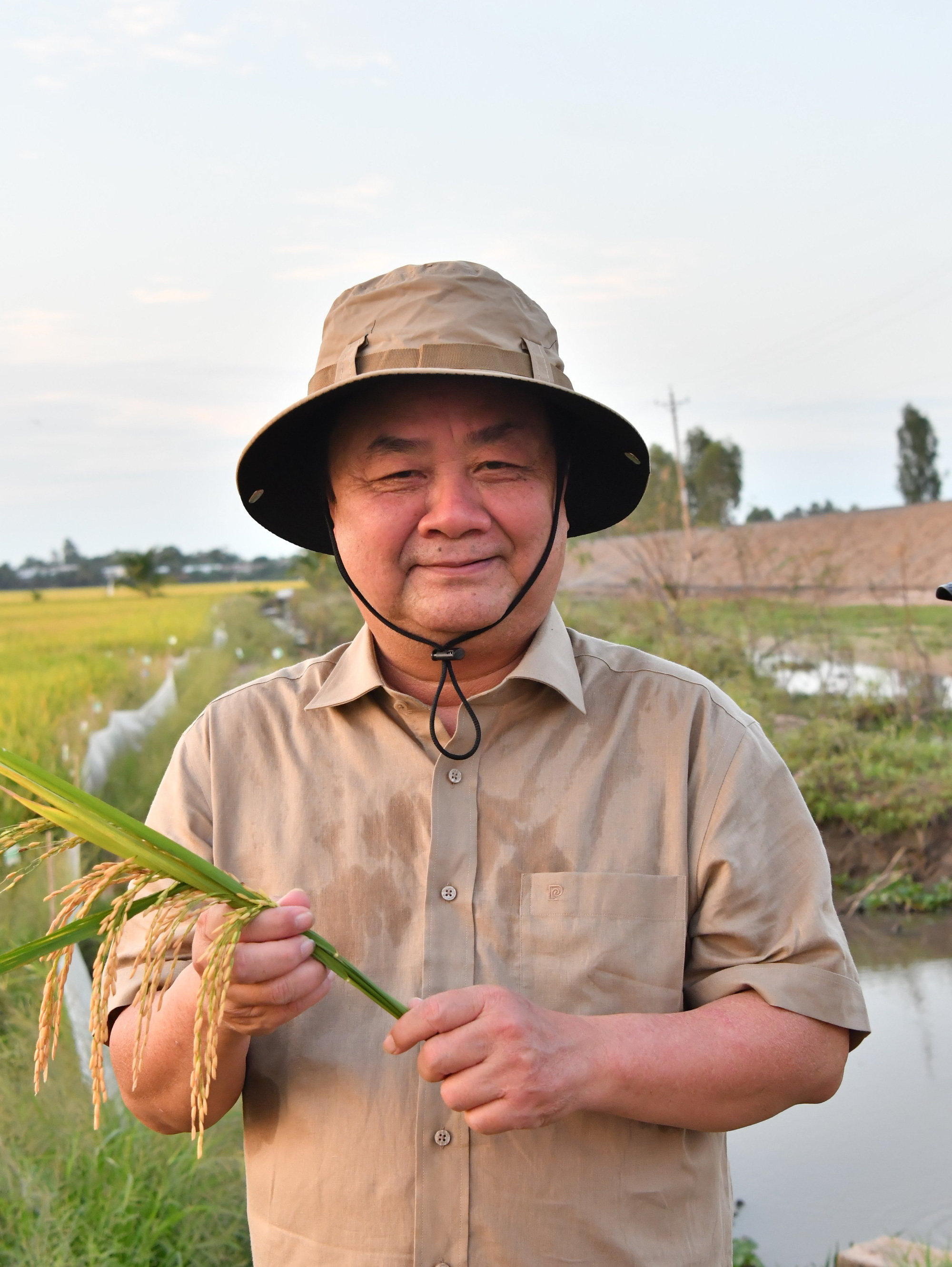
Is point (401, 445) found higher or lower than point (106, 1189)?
higher

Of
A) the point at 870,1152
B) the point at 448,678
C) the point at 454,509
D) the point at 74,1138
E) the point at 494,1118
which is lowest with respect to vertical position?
the point at 870,1152

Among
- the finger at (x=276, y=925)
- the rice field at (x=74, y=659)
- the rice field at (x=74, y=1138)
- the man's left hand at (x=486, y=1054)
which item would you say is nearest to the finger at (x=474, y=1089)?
the man's left hand at (x=486, y=1054)

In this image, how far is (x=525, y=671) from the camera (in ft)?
6.37

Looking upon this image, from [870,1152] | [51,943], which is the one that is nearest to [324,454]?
[51,943]

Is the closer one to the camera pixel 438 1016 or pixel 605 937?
pixel 438 1016

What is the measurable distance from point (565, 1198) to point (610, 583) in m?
14.1

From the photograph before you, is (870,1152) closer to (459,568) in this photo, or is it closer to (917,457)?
(459,568)

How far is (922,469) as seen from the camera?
44.7 metres

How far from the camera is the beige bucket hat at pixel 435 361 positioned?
1867 mm

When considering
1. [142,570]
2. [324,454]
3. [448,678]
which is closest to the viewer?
[448,678]

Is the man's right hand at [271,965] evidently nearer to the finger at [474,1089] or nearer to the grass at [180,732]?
the finger at [474,1089]

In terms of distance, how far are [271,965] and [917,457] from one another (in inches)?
1841

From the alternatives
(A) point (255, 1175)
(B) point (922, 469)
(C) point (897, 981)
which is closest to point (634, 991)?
(A) point (255, 1175)

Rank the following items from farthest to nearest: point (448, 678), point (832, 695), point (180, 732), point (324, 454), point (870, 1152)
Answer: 1. point (832, 695)
2. point (180, 732)
3. point (870, 1152)
4. point (324, 454)
5. point (448, 678)
